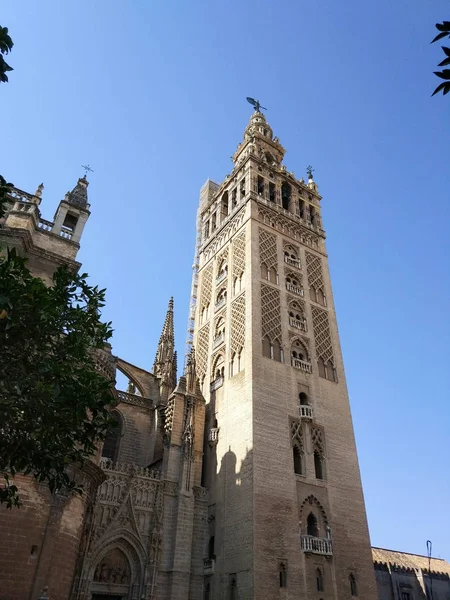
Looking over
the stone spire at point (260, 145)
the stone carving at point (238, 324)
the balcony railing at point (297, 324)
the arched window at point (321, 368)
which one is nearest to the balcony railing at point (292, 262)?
the balcony railing at point (297, 324)

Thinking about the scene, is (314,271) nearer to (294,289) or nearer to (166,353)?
(294,289)

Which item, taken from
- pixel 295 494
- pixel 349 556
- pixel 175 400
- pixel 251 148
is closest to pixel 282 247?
pixel 251 148

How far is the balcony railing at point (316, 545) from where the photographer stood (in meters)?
20.8

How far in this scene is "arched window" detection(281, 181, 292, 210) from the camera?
36219 millimetres

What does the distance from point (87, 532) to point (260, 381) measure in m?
9.93

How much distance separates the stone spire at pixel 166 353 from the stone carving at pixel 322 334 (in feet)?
30.1

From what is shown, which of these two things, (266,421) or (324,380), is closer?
(266,421)

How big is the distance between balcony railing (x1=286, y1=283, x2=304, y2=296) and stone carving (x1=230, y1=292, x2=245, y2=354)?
3.27m

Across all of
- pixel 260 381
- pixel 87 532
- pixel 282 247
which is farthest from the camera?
pixel 282 247

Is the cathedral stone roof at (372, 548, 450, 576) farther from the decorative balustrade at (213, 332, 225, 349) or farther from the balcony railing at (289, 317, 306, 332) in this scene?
the decorative balustrade at (213, 332, 225, 349)

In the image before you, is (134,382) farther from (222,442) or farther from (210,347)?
(222,442)

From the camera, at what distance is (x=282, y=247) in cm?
3177

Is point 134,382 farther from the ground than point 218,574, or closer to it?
farther from the ground

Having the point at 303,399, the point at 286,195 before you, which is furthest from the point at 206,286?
the point at 303,399
